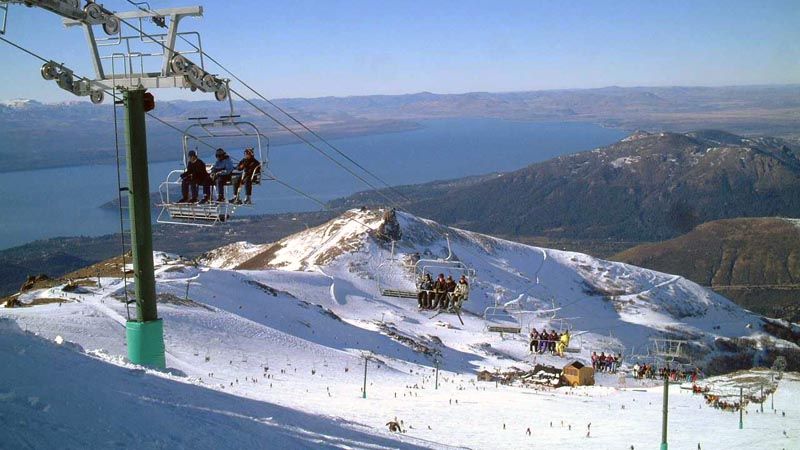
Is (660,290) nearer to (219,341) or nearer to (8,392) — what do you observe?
(219,341)

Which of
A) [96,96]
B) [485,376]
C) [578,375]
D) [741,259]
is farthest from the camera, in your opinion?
[741,259]

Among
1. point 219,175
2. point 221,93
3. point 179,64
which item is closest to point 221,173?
point 219,175

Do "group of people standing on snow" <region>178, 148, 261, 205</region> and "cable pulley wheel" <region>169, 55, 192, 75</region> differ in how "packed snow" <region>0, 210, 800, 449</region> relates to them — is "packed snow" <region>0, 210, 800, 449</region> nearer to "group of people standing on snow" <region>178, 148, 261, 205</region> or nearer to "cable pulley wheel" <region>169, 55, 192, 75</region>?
"group of people standing on snow" <region>178, 148, 261, 205</region>

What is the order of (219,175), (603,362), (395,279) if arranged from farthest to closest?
1. (395,279)
2. (603,362)
3. (219,175)

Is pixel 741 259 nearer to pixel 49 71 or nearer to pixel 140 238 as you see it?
pixel 140 238

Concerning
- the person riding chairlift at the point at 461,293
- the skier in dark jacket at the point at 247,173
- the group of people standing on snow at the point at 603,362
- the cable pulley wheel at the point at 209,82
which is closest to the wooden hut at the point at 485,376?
the group of people standing on snow at the point at 603,362

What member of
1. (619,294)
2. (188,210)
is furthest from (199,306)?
(619,294)

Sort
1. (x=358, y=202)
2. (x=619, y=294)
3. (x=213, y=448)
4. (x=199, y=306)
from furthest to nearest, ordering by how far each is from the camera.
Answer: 1. (x=358, y=202)
2. (x=619, y=294)
3. (x=199, y=306)
4. (x=213, y=448)
